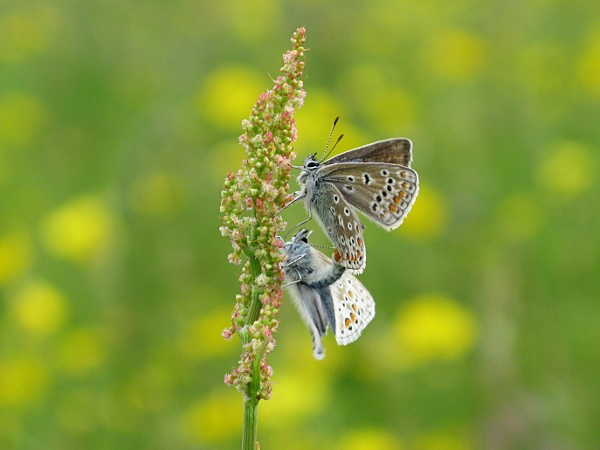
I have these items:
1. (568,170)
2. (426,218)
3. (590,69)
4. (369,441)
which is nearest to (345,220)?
(369,441)

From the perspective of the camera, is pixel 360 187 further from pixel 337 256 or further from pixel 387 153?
pixel 337 256

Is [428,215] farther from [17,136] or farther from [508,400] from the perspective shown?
[17,136]

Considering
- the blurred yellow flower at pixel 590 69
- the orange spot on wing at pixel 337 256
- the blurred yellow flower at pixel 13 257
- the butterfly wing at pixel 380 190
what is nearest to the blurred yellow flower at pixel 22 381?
the blurred yellow flower at pixel 13 257

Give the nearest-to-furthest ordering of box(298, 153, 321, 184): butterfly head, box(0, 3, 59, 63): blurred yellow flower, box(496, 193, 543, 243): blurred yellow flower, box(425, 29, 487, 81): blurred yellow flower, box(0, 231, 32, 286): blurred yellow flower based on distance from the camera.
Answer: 1. box(298, 153, 321, 184): butterfly head
2. box(0, 231, 32, 286): blurred yellow flower
3. box(496, 193, 543, 243): blurred yellow flower
4. box(425, 29, 487, 81): blurred yellow flower
5. box(0, 3, 59, 63): blurred yellow flower

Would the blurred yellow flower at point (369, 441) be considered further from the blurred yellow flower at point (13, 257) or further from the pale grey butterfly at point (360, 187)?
the blurred yellow flower at point (13, 257)

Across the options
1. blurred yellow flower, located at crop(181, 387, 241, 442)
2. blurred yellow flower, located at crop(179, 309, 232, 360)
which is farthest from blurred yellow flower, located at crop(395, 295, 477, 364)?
blurred yellow flower, located at crop(181, 387, 241, 442)

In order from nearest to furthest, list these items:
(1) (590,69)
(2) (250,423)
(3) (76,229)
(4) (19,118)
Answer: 1. (2) (250,423)
2. (3) (76,229)
3. (4) (19,118)
4. (1) (590,69)

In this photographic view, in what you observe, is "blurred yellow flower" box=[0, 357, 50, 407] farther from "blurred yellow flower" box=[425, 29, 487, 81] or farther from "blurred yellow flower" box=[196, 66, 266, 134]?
"blurred yellow flower" box=[425, 29, 487, 81]
